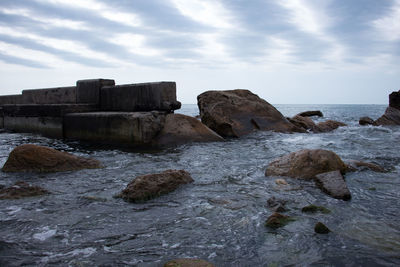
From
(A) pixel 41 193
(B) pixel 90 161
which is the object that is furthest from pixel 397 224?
(B) pixel 90 161

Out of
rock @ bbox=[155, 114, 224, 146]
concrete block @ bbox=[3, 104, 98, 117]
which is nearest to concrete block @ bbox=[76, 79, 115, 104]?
concrete block @ bbox=[3, 104, 98, 117]

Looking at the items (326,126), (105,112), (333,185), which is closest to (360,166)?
(333,185)

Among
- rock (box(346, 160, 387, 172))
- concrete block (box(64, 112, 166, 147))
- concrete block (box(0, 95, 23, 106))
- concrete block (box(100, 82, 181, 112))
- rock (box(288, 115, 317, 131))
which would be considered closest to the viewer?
rock (box(346, 160, 387, 172))

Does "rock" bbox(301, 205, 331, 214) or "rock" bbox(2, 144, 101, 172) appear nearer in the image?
"rock" bbox(301, 205, 331, 214)

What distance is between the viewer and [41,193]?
12.9 ft

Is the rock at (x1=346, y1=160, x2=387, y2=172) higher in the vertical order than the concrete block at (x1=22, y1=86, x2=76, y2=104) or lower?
lower

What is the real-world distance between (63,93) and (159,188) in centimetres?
765

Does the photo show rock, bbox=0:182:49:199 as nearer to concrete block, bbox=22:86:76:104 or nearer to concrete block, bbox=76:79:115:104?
concrete block, bbox=76:79:115:104

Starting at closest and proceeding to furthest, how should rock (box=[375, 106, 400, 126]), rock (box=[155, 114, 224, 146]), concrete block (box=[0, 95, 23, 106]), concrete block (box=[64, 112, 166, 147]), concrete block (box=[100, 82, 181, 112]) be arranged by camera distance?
1. concrete block (box=[64, 112, 166, 147])
2. rock (box=[155, 114, 224, 146])
3. concrete block (box=[100, 82, 181, 112])
4. concrete block (box=[0, 95, 23, 106])
5. rock (box=[375, 106, 400, 126])

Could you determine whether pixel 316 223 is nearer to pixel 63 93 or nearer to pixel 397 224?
pixel 397 224

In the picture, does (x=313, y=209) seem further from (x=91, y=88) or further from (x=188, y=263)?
(x=91, y=88)

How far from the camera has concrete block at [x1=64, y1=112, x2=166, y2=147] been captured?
25.0 feet

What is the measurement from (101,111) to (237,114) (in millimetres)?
4003

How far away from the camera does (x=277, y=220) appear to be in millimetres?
2961
